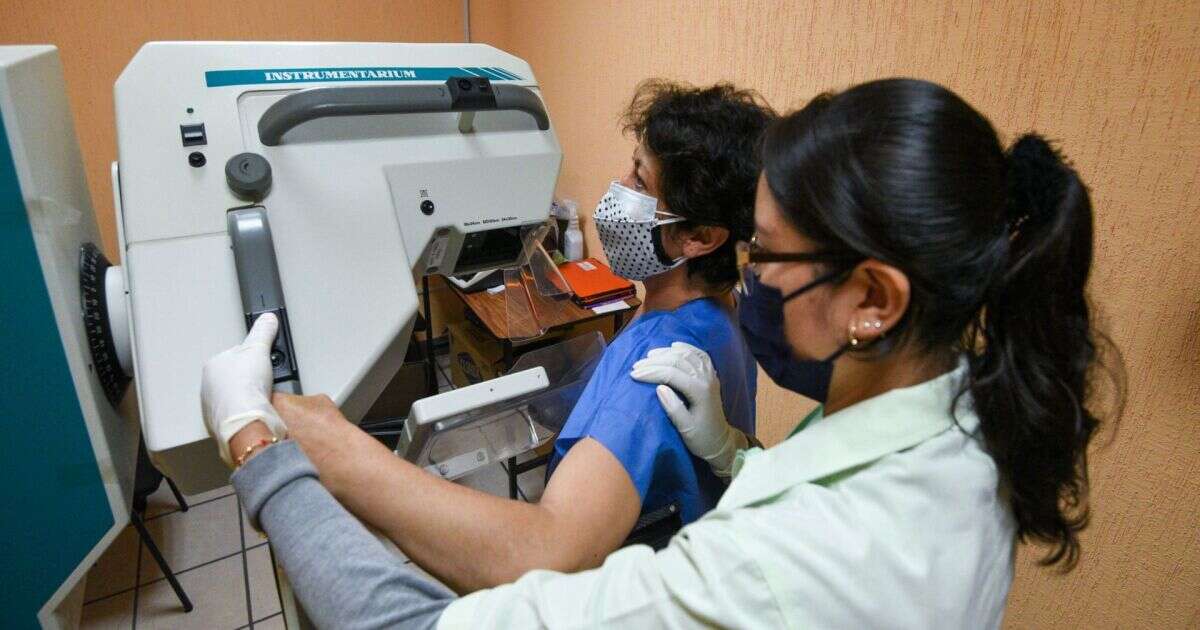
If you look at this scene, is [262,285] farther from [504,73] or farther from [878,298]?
[878,298]

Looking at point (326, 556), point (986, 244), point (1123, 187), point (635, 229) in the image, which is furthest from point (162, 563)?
point (1123, 187)

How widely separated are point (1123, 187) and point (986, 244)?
768 millimetres

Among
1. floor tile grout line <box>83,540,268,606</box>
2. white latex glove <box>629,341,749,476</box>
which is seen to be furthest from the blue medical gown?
floor tile grout line <box>83,540,268,606</box>

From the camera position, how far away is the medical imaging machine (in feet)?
2.60

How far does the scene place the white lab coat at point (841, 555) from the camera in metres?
0.52

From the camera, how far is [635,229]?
1.12 metres

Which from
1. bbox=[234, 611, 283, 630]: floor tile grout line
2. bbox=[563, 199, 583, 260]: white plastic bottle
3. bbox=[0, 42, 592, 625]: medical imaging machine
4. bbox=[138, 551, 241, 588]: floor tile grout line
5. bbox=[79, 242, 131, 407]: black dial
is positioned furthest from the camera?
bbox=[563, 199, 583, 260]: white plastic bottle

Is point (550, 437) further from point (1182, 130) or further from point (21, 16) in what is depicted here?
point (21, 16)

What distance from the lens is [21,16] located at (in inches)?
86.5

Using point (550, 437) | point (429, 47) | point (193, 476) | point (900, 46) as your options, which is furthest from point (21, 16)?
point (900, 46)

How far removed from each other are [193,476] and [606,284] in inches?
67.9

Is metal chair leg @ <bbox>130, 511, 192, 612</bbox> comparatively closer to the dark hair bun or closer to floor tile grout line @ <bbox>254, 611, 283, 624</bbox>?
floor tile grout line @ <bbox>254, 611, 283, 624</bbox>

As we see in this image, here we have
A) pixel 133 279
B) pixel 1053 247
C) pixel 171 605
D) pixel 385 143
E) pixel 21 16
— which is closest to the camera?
pixel 1053 247

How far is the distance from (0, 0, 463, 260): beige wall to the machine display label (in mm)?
1953
